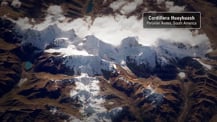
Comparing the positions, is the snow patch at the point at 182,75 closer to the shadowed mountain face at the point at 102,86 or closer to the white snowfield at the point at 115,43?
the shadowed mountain face at the point at 102,86

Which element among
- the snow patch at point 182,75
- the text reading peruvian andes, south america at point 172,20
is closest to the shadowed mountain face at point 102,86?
the snow patch at point 182,75

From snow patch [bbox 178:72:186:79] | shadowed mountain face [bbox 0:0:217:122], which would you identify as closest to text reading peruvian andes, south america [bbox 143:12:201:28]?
shadowed mountain face [bbox 0:0:217:122]

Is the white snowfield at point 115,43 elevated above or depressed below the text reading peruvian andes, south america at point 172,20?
below

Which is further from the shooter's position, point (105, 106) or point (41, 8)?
point (41, 8)

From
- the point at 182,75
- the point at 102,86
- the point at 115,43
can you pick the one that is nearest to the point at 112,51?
the point at 115,43

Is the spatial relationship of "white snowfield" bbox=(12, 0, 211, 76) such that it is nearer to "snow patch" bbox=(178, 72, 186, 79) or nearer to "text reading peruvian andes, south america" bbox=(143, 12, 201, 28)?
"text reading peruvian andes, south america" bbox=(143, 12, 201, 28)

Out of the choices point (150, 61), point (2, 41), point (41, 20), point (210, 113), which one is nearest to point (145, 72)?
point (150, 61)

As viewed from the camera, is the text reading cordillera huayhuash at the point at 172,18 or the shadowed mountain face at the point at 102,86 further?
the text reading cordillera huayhuash at the point at 172,18

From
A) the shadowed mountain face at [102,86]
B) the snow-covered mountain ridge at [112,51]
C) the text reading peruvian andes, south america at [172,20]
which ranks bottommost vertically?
the shadowed mountain face at [102,86]

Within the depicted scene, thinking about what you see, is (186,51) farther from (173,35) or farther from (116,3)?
(116,3)
